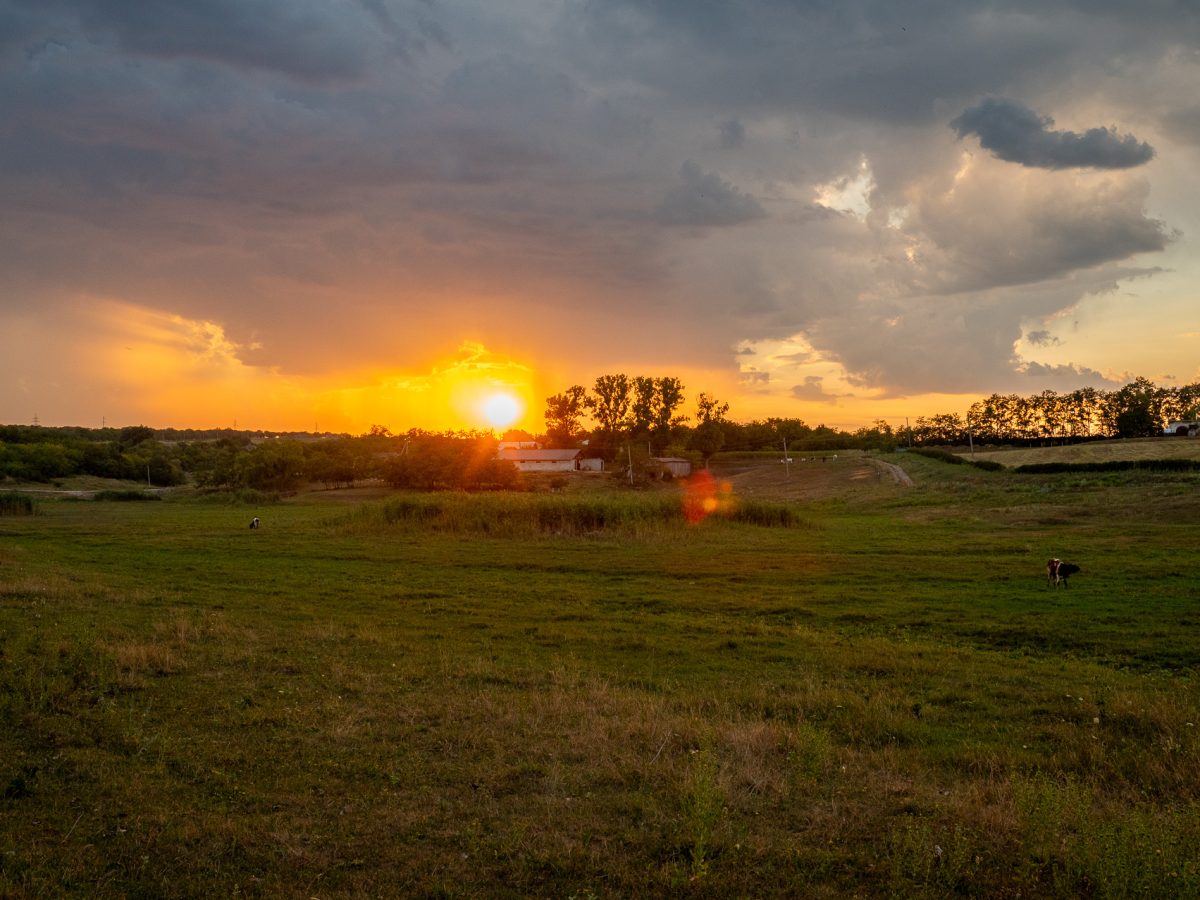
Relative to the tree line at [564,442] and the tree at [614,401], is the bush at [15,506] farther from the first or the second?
the tree at [614,401]

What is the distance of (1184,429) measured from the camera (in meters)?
137

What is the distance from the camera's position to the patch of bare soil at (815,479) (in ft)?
264

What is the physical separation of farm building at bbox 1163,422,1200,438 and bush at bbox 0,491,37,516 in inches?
6142

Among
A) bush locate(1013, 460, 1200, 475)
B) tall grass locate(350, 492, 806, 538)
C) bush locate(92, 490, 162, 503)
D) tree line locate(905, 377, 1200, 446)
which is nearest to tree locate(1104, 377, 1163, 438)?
tree line locate(905, 377, 1200, 446)

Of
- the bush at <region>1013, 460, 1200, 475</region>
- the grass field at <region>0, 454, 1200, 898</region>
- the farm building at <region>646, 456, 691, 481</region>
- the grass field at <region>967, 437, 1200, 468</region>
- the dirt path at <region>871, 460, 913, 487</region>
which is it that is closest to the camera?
the grass field at <region>0, 454, 1200, 898</region>

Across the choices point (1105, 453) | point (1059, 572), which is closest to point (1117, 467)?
point (1105, 453)

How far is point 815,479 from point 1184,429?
82755 mm

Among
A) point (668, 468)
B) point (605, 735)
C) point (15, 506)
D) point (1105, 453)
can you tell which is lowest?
point (605, 735)

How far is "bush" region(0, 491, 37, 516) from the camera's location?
63.2m

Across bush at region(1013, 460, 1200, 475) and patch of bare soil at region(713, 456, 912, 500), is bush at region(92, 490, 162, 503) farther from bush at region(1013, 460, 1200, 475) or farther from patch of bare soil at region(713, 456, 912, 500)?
bush at region(1013, 460, 1200, 475)

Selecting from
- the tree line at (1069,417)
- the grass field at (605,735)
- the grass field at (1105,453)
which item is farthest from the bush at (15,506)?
the tree line at (1069,417)

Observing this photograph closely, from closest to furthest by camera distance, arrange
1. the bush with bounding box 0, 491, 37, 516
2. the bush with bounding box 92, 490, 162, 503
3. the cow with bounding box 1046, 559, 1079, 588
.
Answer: the cow with bounding box 1046, 559, 1079, 588, the bush with bounding box 0, 491, 37, 516, the bush with bounding box 92, 490, 162, 503

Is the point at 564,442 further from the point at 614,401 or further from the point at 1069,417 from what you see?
the point at 1069,417

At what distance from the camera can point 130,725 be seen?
10656 millimetres
